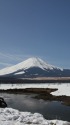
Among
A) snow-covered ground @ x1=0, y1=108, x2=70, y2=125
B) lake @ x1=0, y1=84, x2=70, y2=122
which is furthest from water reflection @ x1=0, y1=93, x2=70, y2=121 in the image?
snow-covered ground @ x1=0, y1=108, x2=70, y2=125

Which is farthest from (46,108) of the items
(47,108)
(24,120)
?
(24,120)

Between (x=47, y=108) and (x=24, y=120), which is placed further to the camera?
(x=47, y=108)

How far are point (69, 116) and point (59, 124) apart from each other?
8576 mm

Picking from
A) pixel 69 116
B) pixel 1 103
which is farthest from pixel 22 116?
pixel 1 103

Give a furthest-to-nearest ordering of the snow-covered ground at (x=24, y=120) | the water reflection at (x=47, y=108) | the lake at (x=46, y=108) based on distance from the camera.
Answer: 1. the lake at (x=46, y=108)
2. the water reflection at (x=47, y=108)
3. the snow-covered ground at (x=24, y=120)

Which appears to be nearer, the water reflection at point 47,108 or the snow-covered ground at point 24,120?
the snow-covered ground at point 24,120

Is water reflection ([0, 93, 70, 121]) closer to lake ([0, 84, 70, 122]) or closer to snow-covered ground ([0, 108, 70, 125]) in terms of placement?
lake ([0, 84, 70, 122])

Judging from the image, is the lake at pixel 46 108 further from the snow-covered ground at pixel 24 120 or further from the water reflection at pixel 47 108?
the snow-covered ground at pixel 24 120

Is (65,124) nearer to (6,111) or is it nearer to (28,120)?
(28,120)

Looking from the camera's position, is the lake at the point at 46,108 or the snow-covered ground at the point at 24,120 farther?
the lake at the point at 46,108

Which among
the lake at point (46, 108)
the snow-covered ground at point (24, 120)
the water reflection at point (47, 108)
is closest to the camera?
the snow-covered ground at point (24, 120)

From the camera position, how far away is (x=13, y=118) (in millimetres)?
29797

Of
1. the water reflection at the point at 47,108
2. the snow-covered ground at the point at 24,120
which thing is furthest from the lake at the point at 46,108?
the snow-covered ground at the point at 24,120

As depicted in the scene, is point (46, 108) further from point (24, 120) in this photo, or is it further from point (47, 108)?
point (24, 120)
